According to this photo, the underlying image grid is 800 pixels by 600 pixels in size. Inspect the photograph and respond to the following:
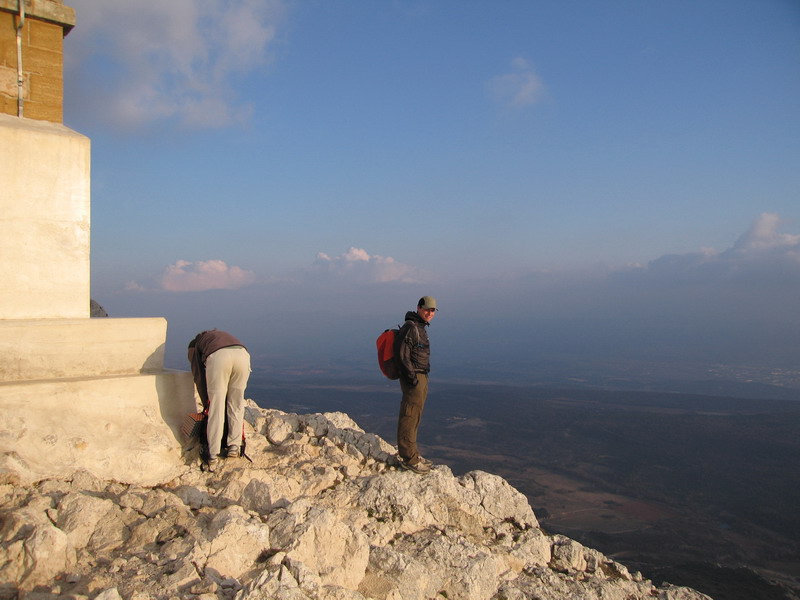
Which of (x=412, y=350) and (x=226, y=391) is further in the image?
(x=412, y=350)

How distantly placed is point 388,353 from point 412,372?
0.36m

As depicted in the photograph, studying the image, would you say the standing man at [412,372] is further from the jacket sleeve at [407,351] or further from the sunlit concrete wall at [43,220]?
the sunlit concrete wall at [43,220]

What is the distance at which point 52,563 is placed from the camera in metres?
2.88

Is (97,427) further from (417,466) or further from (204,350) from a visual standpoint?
(417,466)

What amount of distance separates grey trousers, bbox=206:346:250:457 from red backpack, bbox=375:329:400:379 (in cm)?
142

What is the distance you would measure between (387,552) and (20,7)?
574cm

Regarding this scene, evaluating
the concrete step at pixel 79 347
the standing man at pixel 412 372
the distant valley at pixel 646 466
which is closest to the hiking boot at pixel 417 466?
the standing man at pixel 412 372

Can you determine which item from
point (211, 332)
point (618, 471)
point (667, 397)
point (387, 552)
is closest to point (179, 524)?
point (387, 552)

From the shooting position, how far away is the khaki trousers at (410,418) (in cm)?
542

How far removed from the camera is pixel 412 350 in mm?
5582

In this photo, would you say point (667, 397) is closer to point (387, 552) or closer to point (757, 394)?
point (757, 394)

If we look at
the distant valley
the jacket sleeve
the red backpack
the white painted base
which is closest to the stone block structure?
the white painted base

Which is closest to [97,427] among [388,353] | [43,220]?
[43,220]

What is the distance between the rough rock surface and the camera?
2.84 m
